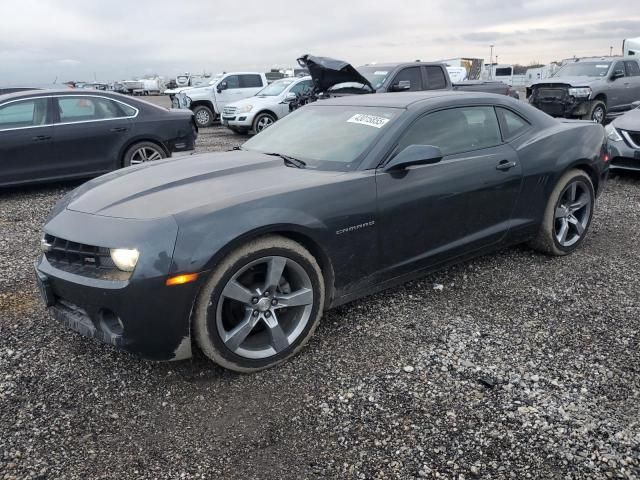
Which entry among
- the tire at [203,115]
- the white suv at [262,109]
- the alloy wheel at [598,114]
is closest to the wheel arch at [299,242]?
the white suv at [262,109]

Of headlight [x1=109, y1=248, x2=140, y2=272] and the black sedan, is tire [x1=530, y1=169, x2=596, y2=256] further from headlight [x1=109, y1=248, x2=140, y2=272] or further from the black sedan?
the black sedan

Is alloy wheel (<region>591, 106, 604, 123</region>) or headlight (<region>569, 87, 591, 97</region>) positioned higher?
headlight (<region>569, 87, 591, 97</region>)

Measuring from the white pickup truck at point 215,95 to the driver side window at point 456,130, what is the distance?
45.3 ft

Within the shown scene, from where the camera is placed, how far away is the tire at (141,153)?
7.60 metres

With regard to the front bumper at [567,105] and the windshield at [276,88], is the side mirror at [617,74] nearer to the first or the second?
the front bumper at [567,105]

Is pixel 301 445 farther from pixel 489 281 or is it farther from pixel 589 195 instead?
pixel 589 195

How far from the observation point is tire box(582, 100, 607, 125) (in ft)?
42.7

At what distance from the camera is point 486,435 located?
2436 mm

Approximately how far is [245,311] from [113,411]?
830 mm

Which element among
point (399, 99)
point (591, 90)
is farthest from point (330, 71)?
point (591, 90)

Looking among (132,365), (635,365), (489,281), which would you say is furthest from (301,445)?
(489,281)

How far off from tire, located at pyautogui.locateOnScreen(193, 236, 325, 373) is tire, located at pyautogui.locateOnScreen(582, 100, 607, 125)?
40.6 feet

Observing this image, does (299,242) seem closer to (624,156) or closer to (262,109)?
(624,156)

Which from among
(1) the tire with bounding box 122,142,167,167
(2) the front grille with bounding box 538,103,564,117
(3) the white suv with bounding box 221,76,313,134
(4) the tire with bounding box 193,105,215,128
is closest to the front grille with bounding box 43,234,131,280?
(1) the tire with bounding box 122,142,167,167
